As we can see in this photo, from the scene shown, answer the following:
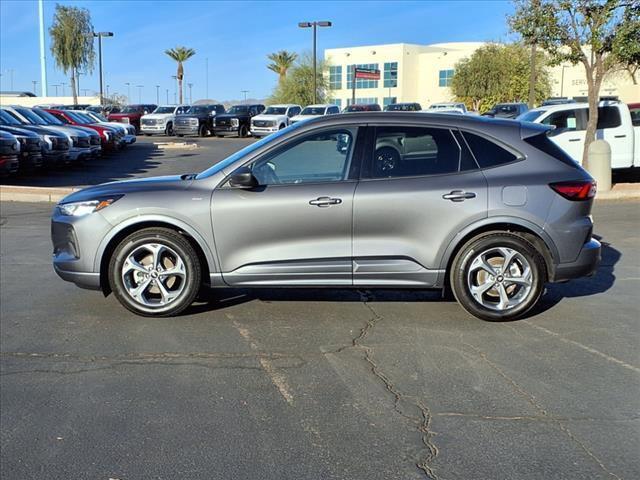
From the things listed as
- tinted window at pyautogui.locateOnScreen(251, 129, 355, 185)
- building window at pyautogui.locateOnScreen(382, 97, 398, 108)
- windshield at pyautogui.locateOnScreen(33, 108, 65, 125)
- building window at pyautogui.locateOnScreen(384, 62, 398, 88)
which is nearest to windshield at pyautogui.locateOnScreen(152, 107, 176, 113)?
windshield at pyautogui.locateOnScreen(33, 108, 65, 125)

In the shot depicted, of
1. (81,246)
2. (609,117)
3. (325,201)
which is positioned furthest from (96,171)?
(325,201)

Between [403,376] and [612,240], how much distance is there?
613cm

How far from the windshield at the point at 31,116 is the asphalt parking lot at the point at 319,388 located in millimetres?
17389

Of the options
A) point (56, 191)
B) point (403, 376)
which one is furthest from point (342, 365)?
point (56, 191)

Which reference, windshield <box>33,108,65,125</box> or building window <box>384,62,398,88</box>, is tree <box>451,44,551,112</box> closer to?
building window <box>384,62,398,88</box>

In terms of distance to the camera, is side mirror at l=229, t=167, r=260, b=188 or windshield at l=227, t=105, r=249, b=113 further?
windshield at l=227, t=105, r=249, b=113

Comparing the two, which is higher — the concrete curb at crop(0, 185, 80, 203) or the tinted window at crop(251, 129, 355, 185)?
the tinted window at crop(251, 129, 355, 185)

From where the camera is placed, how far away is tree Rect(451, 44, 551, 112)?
53031 millimetres

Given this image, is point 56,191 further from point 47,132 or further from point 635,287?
point 635,287

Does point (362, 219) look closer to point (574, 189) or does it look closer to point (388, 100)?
point (574, 189)

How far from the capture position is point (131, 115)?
148ft

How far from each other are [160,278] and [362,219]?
185 centimetres

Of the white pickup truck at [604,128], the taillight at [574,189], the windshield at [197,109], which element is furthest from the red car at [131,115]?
the taillight at [574,189]

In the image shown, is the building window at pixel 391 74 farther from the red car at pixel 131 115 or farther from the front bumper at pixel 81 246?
the front bumper at pixel 81 246
